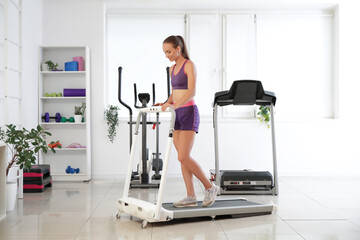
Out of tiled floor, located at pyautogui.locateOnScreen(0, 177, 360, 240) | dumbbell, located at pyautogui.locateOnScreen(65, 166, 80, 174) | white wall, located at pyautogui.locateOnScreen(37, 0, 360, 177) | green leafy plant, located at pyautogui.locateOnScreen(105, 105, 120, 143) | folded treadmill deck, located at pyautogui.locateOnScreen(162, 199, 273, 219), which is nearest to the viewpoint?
tiled floor, located at pyautogui.locateOnScreen(0, 177, 360, 240)

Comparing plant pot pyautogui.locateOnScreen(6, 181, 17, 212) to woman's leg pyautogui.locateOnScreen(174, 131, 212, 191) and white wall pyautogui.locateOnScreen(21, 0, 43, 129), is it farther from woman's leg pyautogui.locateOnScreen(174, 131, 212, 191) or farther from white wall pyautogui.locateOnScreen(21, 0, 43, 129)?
woman's leg pyautogui.locateOnScreen(174, 131, 212, 191)

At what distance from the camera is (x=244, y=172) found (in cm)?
550

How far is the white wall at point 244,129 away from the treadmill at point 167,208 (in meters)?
2.77

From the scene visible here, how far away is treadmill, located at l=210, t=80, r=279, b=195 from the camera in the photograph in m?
5.23

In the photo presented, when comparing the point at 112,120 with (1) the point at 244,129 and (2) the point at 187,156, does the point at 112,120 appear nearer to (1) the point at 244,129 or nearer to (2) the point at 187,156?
(1) the point at 244,129

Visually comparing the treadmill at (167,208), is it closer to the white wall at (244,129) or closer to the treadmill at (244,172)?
the treadmill at (244,172)

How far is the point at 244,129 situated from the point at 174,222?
11.6ft

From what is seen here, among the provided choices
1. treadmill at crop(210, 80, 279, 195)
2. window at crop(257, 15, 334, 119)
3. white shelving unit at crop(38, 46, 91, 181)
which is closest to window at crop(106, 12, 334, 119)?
window at crop(257, 15, 334, 119)

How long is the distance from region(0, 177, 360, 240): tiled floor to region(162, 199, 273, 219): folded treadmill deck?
0.24ft

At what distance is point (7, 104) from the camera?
511 cm

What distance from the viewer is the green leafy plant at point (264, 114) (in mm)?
6973

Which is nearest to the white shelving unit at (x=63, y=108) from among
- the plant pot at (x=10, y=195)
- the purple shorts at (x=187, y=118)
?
the plant pot at (x=10, y=195)

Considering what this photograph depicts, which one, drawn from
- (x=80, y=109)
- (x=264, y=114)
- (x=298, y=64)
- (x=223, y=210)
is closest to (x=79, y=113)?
(x=80, y=109)

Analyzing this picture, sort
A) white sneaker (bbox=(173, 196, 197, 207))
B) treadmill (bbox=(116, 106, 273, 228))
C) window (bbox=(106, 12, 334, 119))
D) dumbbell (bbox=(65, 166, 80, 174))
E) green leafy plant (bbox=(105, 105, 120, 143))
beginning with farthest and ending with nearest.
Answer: window (bbox=(106, 12, 334, 119)), green leafy plant (bbox=(105, 105, 120, 143)), dumbbell (bbox=(65, 166, 80, 174)), white sneaker (bbox=(173, 196, 197, 207)), treadmill (bbox=(116, 106, 273, 228))
